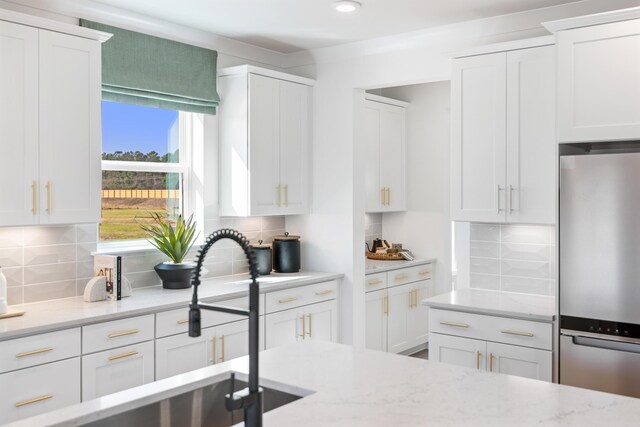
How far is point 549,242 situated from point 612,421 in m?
2.29

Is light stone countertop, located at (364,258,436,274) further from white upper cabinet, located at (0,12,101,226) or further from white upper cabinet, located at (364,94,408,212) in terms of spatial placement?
white upper cabinet, located at (0,12,101,226)

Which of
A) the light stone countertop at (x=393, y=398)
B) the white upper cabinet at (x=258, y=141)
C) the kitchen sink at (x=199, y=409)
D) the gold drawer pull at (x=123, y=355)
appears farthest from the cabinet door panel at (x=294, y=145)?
the kitchen sink at (x=199, y=409)

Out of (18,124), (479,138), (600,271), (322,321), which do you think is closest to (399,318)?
(322,321)

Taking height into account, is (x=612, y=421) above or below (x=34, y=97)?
below

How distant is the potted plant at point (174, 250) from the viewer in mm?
3770

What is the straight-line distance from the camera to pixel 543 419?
5.10ft

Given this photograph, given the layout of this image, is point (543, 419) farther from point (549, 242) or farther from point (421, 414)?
point (549, 242)

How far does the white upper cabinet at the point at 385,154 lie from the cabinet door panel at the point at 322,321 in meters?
1.17

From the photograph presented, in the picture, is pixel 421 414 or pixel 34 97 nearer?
pixel 421 414

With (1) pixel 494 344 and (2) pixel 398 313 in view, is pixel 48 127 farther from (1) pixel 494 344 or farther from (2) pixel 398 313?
(2) pixel 398 313

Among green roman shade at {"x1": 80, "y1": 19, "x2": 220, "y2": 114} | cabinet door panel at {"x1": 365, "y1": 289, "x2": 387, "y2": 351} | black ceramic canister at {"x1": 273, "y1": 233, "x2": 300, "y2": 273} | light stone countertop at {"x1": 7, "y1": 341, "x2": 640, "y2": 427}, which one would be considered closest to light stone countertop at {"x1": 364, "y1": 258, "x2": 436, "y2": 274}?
cabinet door panel at {"x1": 365, "y1": 289, "x2": 387, "y2": 351}

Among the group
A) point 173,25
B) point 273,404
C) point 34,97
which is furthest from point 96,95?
point 273,404

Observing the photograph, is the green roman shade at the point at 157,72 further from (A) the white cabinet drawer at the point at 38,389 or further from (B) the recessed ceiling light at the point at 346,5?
(A) the white cabinet drawer at the point at 38,389

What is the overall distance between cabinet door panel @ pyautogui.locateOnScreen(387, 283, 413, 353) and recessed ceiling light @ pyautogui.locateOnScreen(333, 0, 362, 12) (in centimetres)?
246
